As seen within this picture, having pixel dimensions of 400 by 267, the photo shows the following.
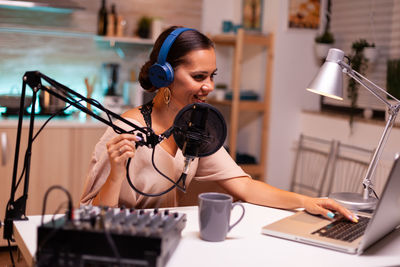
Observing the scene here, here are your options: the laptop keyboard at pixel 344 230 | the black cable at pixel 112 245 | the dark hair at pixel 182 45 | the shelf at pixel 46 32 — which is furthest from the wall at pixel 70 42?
the black cable at pixel 112 245

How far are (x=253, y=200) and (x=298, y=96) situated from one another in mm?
2521

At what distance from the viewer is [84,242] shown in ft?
3.29

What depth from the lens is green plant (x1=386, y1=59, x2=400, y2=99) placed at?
312 cm

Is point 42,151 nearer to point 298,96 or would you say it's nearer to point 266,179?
point 266,179

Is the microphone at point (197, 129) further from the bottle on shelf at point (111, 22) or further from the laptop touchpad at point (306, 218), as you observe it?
the bottle on shelf at point (111, 22)

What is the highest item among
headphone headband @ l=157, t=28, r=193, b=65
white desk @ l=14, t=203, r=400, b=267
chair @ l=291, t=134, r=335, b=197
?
headphone headband @ l=157, t=28, r=193, b=65

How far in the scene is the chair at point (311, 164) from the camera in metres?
3.73

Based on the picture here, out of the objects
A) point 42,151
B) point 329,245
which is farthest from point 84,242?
point 42,151

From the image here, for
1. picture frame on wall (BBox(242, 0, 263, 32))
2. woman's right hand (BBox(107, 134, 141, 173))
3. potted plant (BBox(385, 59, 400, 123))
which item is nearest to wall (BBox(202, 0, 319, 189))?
picture frame on wall (BBox(242, 0, 263, 32))

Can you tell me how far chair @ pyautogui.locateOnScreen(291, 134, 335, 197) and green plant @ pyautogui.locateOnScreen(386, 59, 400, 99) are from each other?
2.10ft

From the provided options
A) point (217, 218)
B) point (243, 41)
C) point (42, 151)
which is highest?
point (243, 41)

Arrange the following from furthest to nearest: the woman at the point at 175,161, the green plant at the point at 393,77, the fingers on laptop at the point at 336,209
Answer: the green plant at the point at 393,77
the woman at the point at 175,161
the fingers on laptop at the point at 336,209

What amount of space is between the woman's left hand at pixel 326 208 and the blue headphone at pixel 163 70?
2.00 feet

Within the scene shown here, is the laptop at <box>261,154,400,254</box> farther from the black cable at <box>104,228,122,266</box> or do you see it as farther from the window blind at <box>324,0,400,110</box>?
the window blind at <box>324,0,400,110</box>
